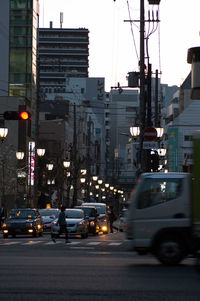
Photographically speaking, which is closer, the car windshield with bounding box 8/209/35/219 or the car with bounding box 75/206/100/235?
the car windshield with bounding box 8/209/35/219

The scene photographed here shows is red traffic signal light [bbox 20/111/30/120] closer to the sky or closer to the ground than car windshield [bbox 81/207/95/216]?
closer to the sky

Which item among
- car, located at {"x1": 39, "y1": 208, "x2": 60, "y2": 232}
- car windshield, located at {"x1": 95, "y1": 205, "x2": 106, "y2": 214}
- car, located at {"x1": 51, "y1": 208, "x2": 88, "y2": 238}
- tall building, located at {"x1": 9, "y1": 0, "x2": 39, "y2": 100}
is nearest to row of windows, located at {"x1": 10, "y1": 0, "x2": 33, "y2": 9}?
tall building, located at {"x1": 9, "y1": 0, "x2": 39, "y2": 100}

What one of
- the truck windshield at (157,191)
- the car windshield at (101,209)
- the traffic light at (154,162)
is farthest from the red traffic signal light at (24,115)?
the car windshield at (101,209)

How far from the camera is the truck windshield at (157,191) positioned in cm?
1969

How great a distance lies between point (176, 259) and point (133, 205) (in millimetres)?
1761

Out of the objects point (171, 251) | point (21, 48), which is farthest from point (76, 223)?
point (21, 48)

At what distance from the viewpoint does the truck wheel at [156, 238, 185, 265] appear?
63.9 feet

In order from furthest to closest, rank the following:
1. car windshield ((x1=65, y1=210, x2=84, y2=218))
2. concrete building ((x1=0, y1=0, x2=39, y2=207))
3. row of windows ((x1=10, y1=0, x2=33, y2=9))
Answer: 1. row of windows ((x1=10, y1=0, x2=33, y2=9))
2. concrete building ((x1=0, y1=0, x2=39, y2=207))
3. car windshield ((x1=65, y1=210, x2=84, y2=218))

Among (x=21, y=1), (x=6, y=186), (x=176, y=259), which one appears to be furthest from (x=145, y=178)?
(x=21, y=1)

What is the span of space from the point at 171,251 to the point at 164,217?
0.87 meters

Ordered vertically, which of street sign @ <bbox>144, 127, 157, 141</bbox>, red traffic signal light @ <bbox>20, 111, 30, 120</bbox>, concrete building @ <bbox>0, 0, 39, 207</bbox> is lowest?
street sign @ <bbox>144, 127, 157, 141</bbox>

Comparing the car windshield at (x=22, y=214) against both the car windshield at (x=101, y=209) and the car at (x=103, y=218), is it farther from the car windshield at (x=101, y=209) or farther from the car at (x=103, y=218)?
the car windshield at (x=101, y=209)

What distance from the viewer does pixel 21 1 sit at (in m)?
94.7

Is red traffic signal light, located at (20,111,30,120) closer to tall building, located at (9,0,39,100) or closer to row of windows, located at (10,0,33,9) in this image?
tall building, located at (9,0,39,100)
